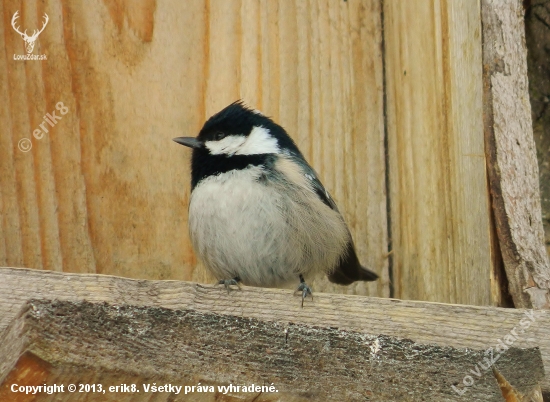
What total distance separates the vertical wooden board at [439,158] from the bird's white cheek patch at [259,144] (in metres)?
0.53

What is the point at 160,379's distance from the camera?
2.18 meters

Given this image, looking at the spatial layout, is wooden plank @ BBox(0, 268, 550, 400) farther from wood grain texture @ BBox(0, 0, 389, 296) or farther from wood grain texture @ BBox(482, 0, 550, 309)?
wood grain texture @ BBox(0, 0, 389, 296)

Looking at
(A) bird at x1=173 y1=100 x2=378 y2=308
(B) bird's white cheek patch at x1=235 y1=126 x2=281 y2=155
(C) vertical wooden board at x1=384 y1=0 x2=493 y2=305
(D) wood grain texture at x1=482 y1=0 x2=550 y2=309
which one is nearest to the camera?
(D) wood grain texture at x1=482 y1=0 x2=550 y2=309

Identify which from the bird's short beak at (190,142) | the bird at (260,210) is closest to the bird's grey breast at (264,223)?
the bird at (260,210)

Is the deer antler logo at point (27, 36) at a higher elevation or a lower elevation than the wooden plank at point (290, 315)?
higher

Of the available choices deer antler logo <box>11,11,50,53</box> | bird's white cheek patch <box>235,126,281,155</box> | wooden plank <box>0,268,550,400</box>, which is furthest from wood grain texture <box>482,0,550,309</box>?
deer antler logo <box>11,11,50,53</box>

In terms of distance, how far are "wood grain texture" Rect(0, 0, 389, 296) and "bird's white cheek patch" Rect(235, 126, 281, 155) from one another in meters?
0.12

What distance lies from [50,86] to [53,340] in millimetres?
1703

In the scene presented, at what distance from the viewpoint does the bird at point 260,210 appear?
3.36 meters

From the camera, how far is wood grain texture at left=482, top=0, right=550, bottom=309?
312cm

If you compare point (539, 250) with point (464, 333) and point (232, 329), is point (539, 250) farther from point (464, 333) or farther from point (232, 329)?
point (232, 329)

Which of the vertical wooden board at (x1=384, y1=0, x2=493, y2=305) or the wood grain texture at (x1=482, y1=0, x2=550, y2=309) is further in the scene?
the vertical wooden board at (x1=384, y1=0, x2=493, y2=305)

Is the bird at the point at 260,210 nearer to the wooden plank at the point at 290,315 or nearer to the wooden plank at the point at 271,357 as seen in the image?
the wooden plank at the point at 290,315

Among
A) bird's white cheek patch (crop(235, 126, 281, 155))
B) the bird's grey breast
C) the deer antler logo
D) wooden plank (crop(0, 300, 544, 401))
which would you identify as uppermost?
the deer antler logo
